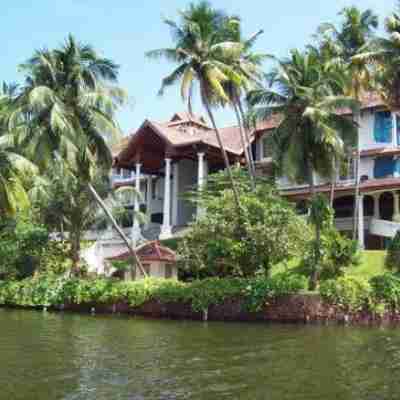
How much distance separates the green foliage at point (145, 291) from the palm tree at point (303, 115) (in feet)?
16.0

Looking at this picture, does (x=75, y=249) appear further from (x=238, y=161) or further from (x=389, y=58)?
(x=389, y=58)

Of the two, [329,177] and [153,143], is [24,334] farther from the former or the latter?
[153,143]

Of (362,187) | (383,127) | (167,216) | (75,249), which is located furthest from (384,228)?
(75,249)

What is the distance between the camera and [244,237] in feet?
82.6

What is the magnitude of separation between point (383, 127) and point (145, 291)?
19.4m

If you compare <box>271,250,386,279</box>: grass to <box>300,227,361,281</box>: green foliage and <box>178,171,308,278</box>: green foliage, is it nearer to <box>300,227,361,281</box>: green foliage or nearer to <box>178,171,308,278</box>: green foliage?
<box>300,227,361,281</box>: green foliage

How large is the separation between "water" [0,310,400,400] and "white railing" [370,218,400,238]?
12373 mm

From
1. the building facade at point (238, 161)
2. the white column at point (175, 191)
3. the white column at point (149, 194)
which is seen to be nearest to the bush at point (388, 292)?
the building facade at point (238, 161)

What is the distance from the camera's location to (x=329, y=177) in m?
26.2

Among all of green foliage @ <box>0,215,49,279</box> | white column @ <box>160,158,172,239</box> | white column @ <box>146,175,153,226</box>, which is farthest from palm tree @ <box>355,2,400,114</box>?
white column @ <box>146,175,153,226</box>

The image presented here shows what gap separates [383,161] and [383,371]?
25255mm

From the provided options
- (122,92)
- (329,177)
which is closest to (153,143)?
(122,92)

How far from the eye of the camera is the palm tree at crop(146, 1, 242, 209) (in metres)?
26.3

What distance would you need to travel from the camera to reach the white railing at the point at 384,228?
31.8 m
